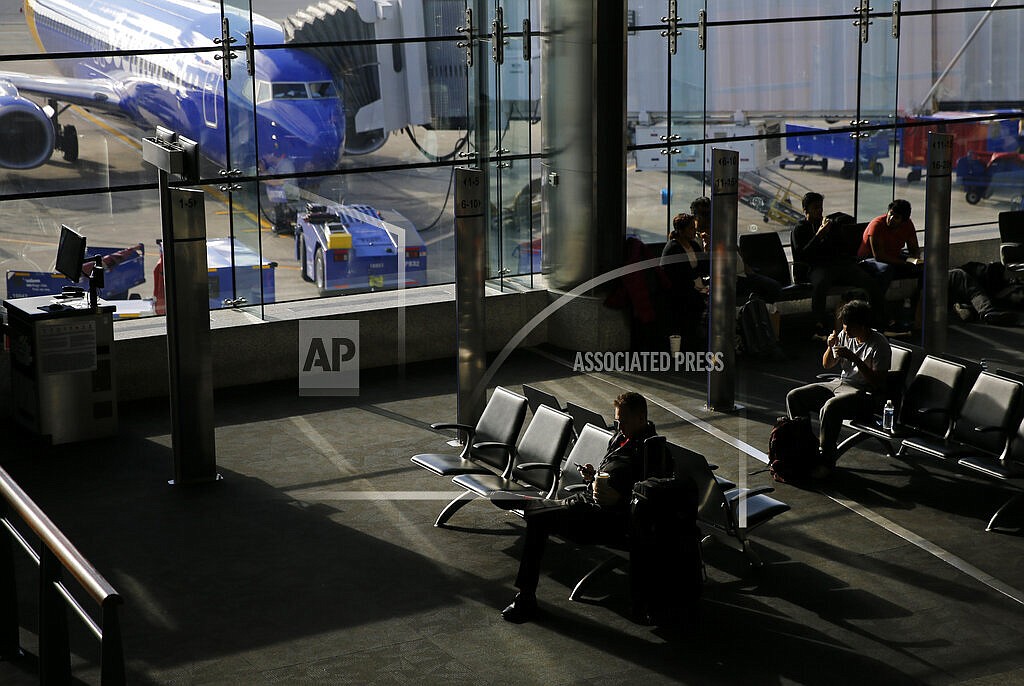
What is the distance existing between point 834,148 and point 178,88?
341 inches

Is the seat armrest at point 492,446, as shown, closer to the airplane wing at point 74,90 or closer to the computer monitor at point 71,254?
the computer monitor at point 71,254

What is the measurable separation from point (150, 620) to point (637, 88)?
356 inches

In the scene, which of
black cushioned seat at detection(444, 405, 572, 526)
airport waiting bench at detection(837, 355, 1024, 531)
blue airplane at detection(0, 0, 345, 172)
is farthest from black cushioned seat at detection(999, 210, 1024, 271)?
black cushioned seat at detection(444, 405, 572, 526)

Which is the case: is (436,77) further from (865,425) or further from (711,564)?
(711,564)

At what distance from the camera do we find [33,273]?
11352mm

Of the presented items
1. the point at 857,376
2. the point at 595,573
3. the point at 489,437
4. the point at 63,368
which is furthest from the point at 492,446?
the point at 63,368

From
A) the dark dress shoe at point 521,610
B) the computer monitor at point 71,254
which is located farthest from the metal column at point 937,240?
the computer monitor at point 71,254

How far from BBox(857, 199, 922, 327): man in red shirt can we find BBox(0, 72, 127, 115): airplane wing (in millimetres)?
7796

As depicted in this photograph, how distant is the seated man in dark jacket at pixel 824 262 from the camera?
1327cm

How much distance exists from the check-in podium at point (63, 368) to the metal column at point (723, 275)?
5.04m

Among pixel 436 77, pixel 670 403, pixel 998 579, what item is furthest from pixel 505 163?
pixel 998 579

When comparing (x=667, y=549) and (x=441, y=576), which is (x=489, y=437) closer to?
(x=441, y=576)

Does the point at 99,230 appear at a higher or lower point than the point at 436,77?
lower

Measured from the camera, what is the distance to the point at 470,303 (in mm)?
9977
